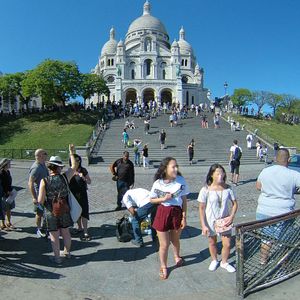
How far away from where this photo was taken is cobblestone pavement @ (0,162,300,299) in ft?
14.7

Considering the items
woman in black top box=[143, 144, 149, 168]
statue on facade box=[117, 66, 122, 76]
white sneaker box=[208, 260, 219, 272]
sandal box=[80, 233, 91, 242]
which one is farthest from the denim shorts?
statue on facade box=[117, 66, 122, 76]

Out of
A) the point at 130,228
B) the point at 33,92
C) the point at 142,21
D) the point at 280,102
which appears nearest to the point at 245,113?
the point at 33,92

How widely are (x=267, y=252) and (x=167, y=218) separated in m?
1.48

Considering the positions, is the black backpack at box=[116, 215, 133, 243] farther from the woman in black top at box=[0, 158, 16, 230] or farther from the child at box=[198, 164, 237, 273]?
the woman in black top at box=[0, 158, 16, 230]

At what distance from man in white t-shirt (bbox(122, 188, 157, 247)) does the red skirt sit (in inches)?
50.7

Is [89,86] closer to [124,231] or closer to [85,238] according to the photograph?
[85,238]

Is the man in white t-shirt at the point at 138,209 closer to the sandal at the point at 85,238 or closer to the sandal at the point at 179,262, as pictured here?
the sandal at the point at 85,238

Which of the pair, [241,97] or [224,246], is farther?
[241,97]

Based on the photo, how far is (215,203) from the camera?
5.05m

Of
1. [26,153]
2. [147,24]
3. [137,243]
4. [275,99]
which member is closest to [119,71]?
[147,24]

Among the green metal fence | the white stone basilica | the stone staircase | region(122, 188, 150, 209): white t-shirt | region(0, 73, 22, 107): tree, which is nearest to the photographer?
region(122, 188, 150, 209): white t-shirt

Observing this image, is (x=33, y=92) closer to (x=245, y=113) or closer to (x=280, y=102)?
(x=245, y=113)

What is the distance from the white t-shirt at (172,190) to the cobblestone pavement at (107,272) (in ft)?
3.66

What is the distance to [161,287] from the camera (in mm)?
4652
